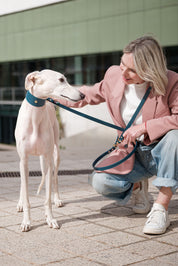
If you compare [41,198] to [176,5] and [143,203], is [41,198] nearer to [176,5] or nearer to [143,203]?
[143,203]

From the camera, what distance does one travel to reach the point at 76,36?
21375 mm

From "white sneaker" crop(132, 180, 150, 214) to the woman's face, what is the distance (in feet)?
3.92

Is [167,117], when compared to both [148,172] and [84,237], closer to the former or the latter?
[148,172]

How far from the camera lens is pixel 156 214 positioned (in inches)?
161

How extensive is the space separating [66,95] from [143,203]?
1565 millimetres

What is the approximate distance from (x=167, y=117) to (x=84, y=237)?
131 centimetres

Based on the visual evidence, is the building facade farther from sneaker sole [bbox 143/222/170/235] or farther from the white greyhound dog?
sneaker sole [bbox 143/222/170/235]

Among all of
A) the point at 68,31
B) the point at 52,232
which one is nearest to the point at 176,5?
the point at 68,31

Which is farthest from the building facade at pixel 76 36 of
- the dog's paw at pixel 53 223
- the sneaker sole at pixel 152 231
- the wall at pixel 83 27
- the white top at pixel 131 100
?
the sneaker sole at pixel 152 231

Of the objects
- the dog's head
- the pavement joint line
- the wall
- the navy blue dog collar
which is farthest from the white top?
the wall

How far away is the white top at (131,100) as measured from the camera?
4387mm

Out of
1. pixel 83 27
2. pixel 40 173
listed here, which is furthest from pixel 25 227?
pixel 83 27

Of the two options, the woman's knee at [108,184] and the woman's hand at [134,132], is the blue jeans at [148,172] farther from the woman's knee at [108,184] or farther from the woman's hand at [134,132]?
the woman's hand at [134,132]

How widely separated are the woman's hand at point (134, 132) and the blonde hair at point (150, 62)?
1.16 ft
